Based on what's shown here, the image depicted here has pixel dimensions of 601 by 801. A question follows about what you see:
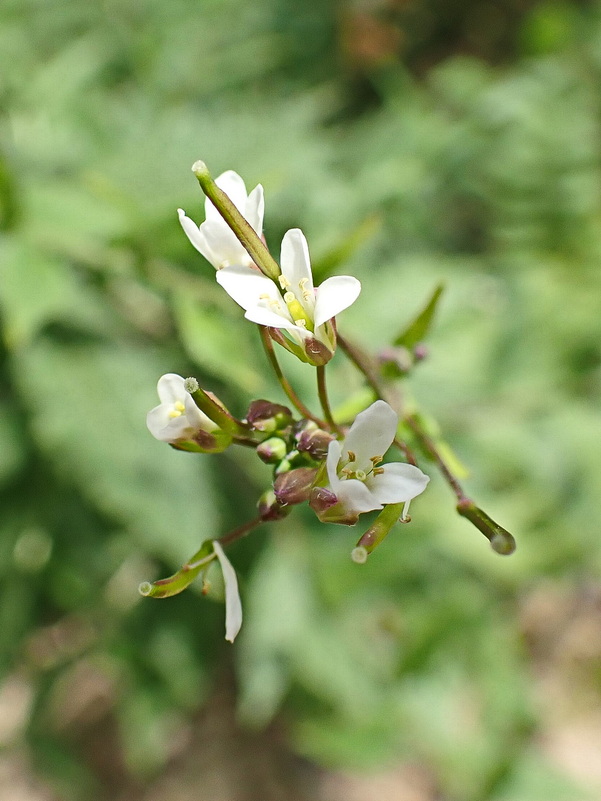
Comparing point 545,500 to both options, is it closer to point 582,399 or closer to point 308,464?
point 582,399

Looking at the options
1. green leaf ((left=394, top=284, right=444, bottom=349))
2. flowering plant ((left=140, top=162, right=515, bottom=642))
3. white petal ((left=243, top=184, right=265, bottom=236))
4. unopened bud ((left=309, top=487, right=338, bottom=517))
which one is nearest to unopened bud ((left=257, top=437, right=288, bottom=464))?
flowering plant ((left=140, top=162, right=515, bottom=642))

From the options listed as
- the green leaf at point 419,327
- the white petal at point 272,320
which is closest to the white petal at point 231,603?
the white petal at point 272,320

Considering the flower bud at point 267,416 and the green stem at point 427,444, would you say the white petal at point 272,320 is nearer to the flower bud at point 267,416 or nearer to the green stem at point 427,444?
the flower bud at point 267,416

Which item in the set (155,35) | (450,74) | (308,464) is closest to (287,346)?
(308,464)

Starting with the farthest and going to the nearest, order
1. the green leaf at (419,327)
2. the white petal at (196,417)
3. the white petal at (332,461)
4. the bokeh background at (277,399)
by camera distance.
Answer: the bokeh background at (277,399) → the green leaf at (419,327) → the white petal at (196,417) → the white petal at (332,461)

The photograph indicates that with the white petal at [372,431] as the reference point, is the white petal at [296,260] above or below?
above

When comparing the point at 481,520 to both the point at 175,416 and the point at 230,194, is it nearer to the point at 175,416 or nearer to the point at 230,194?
the point at 175,416

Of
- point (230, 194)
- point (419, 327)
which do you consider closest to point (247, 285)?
point (230, 194)
